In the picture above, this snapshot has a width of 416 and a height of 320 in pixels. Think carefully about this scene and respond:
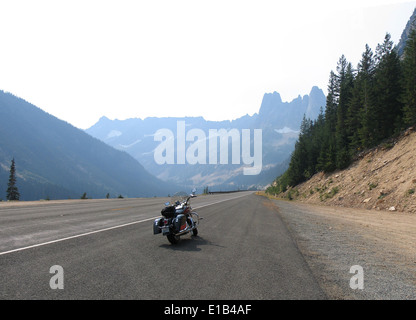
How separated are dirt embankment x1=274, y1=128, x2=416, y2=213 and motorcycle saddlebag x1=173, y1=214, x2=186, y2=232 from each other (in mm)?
18103

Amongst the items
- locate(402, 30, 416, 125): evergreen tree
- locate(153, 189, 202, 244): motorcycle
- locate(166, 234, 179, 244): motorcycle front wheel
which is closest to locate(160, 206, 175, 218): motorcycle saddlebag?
locate(153, 189, 202, 244): motorcycle

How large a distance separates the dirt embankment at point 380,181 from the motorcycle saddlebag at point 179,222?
18.1 metres

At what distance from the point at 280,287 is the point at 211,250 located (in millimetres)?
2952

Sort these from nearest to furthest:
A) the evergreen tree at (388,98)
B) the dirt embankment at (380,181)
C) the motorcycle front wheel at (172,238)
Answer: the motorcycle front wheel at (172,238), the dirt embankment at (380,181), the evergreen tree at (388,98)

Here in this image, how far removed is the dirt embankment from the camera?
72.0 ft

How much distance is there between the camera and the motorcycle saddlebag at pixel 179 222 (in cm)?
813

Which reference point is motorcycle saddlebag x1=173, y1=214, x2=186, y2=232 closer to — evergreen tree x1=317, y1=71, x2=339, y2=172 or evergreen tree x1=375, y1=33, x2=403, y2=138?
evergreen tree x1=375, y1=33, x2=403, y2=138

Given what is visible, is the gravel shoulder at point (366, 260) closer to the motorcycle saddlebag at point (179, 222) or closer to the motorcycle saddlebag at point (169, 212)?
the motorcycle saddlebag at point (179, 222)

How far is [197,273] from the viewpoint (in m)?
5.32

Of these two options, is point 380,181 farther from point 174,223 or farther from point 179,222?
point 174,223

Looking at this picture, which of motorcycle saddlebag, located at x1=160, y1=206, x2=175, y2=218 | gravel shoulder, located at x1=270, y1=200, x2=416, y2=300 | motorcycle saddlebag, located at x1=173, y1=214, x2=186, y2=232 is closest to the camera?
gravel shoulder, located at x1=270, y1=200, x2=416, y2=300

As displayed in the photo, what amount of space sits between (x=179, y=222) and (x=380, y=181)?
24973 mm

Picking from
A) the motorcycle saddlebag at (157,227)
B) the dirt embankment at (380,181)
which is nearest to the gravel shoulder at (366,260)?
the motorcycle saddlebag at (157,227)
